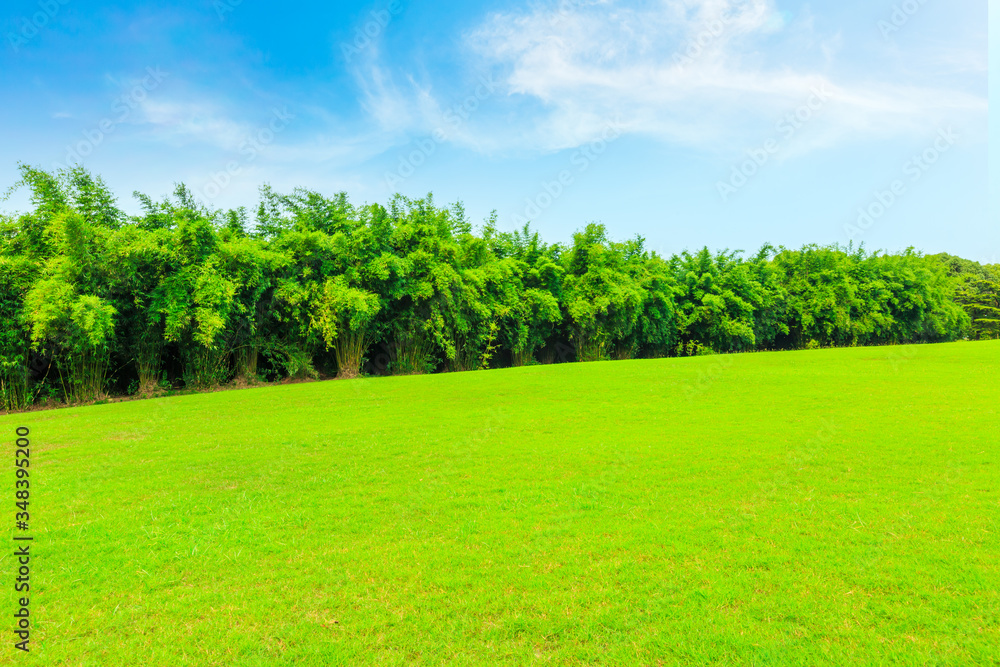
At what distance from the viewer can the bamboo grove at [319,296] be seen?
12.8 meters

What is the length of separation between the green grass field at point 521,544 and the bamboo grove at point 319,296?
5987mm

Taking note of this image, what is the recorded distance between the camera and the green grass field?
2.69 metres

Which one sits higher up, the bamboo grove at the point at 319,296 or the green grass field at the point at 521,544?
the bamboo grove at the point at 319,296

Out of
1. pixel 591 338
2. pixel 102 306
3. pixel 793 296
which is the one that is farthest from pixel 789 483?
pixel 793 296

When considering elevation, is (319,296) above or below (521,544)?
above

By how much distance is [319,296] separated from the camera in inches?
651

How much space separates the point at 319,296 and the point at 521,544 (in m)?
14.3

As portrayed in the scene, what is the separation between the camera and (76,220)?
492 inches

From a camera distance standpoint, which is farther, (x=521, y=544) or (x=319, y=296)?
(x=319, y=296)

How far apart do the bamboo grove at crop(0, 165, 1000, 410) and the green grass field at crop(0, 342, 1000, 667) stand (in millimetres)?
5987

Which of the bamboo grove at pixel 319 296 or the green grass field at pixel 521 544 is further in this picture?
the bamboo grove at pixel 319 296

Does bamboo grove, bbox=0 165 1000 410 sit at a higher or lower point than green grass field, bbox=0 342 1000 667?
higher

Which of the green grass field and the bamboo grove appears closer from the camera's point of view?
the green grass field

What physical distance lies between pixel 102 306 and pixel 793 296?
116ft
